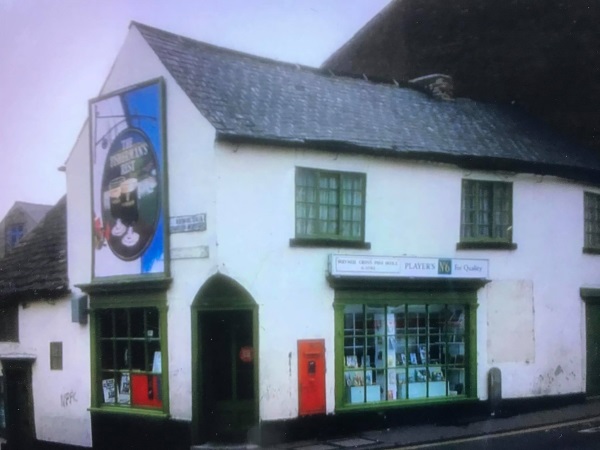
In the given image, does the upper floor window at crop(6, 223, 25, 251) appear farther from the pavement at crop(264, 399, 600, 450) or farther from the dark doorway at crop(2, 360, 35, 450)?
the pavement at crop(264, 399, 600, 450)

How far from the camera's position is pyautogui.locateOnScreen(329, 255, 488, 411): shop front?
52.9 ft

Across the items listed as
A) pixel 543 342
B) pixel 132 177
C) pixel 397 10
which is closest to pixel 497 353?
pixel 543 342

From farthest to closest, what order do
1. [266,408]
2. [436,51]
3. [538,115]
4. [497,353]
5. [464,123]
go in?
[436,51] → [538,115] → [464,123] → [497,353] → [266,408]

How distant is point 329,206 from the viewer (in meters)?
16.2

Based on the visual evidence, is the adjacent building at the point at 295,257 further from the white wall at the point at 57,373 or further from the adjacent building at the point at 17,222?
the adjacent building at the point at 17,222

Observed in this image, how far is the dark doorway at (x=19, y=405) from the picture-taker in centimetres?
1905

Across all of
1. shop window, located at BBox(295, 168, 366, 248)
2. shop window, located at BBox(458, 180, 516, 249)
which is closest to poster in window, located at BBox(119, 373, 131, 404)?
shop window, located at BBox(295, 168, 366, 248)

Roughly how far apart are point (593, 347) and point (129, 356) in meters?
11.3

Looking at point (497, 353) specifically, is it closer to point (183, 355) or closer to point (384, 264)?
point (384, 264)

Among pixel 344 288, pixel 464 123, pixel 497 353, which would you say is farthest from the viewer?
pixel 464 123

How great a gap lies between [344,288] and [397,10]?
13164 mm

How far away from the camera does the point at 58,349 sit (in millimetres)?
18219

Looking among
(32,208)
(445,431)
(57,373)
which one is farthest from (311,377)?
(32,208)

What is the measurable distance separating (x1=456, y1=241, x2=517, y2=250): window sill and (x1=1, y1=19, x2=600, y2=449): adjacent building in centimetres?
4
